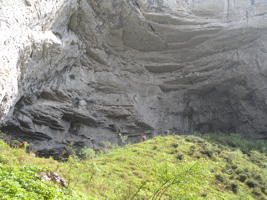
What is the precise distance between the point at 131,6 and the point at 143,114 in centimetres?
953

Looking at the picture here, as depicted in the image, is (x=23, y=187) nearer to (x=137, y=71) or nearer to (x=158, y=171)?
(x=158, y=171)

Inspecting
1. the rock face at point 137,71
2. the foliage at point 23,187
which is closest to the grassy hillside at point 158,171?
the foliage at point 23,187

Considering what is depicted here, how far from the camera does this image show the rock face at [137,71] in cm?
1730

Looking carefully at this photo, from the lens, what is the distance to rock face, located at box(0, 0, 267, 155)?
17297 millimetres

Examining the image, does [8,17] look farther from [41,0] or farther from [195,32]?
[195,32]

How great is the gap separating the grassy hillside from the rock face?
5312 mm

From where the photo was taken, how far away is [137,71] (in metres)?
25.9

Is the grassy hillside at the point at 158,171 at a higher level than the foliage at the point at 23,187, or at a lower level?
lower

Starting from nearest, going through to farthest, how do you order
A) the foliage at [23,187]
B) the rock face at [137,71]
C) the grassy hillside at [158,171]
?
1. the foliage at [23,187]
2. the grassy hillside at [158,171]
3. the rock face at [137,71]

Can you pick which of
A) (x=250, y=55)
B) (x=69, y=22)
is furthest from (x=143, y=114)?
(x=250, y=55)

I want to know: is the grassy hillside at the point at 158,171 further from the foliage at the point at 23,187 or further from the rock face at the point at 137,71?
the rock face at the point at 137,71

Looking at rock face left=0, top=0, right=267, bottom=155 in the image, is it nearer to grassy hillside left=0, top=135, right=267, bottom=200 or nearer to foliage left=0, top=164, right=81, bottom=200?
grassy hillside left=0, top=135, right=267, bottom=200

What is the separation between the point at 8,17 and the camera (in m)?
11.4

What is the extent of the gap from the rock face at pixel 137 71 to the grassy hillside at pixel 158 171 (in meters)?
5.31
